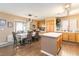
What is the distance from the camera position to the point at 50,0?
1.05 metres

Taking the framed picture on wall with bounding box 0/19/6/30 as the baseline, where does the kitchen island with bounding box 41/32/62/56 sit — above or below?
below

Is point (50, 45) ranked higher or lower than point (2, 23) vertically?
lower

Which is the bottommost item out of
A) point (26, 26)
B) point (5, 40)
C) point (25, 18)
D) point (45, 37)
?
point (5, 40)

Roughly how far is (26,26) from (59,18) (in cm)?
272

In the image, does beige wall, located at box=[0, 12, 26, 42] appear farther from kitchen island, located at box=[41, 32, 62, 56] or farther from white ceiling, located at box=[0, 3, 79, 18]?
kitchen island, located at box=[41, 32, 62, 56]

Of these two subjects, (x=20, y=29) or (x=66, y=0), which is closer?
(x=66, y=0)

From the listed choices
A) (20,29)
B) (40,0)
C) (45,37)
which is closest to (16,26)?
(20,29)

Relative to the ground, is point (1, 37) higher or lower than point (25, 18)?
lower

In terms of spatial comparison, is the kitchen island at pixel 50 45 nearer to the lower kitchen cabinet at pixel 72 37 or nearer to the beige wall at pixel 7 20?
the beige wall at pixel 7 20

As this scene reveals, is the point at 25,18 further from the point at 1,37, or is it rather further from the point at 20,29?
the point at 1,37

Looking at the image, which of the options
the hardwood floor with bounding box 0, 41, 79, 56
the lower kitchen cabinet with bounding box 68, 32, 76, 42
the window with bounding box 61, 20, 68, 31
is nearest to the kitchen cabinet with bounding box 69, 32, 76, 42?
the lower kitchen cabinet with bounding box 68, 32, 76, 42

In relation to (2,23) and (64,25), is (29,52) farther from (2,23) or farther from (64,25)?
(64,25)

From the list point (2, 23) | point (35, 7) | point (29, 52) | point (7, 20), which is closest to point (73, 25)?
point (35, 7)

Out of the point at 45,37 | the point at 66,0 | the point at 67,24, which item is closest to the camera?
the point at 66,0
